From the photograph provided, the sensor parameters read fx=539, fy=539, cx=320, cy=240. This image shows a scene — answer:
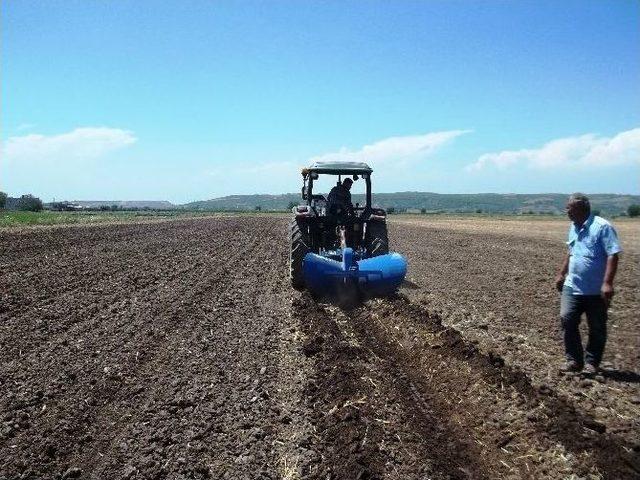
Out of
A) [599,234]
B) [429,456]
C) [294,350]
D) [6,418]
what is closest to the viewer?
[429,456]

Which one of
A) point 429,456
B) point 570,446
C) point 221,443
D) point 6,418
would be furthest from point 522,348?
point 6,418

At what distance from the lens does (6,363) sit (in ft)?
16.9

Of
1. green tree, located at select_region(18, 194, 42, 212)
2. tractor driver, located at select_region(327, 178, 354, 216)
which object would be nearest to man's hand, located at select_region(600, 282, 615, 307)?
tractor driver, located at select_region(327, 178, 354, 216)

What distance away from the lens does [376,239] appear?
370 inches

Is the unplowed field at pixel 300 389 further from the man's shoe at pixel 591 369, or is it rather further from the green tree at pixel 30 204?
the green tree at pixel 30 204

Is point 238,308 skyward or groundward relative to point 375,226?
groundward

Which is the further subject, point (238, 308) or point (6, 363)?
point (238, 308)

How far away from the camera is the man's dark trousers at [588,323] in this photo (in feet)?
16.3

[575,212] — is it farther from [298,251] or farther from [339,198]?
[339,198]

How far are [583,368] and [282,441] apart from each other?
303 cm

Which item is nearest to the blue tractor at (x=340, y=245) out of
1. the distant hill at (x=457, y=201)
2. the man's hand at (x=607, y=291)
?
the man's hand at (x=607, y=291)

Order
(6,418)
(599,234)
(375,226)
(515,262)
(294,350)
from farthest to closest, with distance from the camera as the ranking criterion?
1. (515,262)
2. (375,226)
3. (294,350)
4. (599,234)
5. (6,418)

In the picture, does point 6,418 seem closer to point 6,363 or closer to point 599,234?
point 6,363

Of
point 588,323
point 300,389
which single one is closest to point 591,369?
point 588,323
